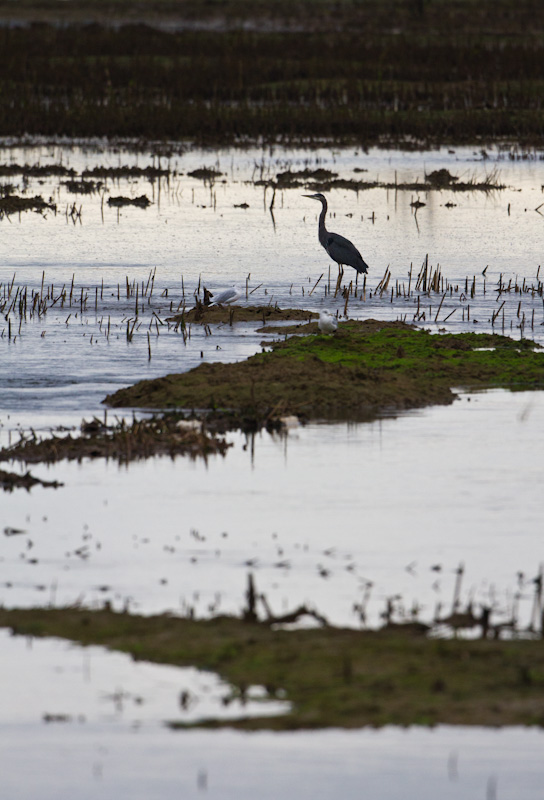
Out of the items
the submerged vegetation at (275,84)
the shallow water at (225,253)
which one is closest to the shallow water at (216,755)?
the shallow water at (225,253)

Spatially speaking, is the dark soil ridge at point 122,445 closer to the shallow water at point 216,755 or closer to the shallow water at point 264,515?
the shallow water at point 264,515

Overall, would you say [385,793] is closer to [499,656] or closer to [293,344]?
[499,656]

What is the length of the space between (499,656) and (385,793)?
108 centimetres

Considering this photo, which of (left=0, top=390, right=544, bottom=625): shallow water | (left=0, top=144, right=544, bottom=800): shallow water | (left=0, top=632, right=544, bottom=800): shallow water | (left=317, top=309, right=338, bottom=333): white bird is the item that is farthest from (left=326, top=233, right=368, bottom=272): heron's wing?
(left=0, top=632, right=544, bottom=800): shallow water

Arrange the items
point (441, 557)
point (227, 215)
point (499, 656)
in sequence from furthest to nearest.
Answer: point (227, 215), point (441, 557), point (499, 656)

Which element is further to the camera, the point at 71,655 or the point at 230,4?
the point at 230,4

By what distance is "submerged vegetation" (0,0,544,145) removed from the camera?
36.0m

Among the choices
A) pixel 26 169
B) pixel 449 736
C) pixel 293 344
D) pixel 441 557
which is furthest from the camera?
pixel 26 169

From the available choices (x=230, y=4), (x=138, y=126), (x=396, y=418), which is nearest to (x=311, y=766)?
(x=396, y=418)

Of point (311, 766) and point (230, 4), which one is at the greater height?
point (230, 4)

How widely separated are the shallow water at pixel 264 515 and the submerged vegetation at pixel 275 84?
16.4m

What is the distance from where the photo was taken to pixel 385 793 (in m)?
4.58

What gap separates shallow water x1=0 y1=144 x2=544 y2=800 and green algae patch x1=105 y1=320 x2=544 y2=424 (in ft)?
1.50

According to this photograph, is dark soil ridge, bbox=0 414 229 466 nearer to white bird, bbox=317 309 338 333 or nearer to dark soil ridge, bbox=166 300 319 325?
white bird, bbox=317 309 338 333
